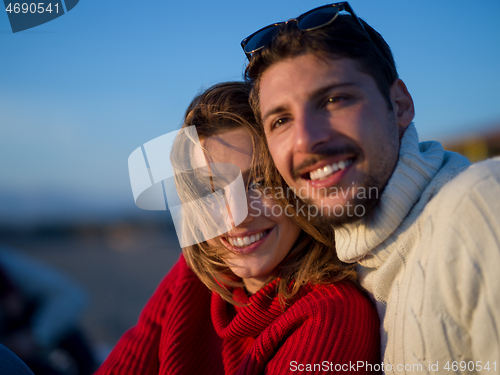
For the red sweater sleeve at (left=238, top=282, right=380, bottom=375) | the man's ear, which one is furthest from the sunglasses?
the red sweater sleeve at (left=238, top=282, right=380, bottom=375)

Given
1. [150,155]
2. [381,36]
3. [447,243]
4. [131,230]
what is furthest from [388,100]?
[131,230]

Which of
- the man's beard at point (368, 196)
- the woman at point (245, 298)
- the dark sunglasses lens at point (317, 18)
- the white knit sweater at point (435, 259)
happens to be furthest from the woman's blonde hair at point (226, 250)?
the dark sunglasses lens at point (317, 18)

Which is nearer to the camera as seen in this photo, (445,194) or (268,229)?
(445,194)

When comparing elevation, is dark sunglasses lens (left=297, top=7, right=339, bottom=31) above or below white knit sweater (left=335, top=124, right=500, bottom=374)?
above

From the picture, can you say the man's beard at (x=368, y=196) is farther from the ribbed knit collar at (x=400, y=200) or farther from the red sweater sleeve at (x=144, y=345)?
the red sweater sleeve at (x=144, y=345)

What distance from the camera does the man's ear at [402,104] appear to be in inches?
66.8

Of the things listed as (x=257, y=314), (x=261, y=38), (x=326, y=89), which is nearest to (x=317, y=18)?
(x=261, y=38)

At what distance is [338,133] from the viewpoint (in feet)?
4.87

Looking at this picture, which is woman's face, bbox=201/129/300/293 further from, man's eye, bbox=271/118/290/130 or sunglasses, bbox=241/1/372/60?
sunglasses, bbox=241/1/372/60

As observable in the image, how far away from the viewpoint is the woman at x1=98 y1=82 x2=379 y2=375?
5.30 ft

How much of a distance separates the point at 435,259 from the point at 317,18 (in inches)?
48.0

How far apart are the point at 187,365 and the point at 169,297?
58cm

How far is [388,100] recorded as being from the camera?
63.6 inches

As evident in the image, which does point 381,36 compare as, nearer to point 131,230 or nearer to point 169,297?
point 169,297
